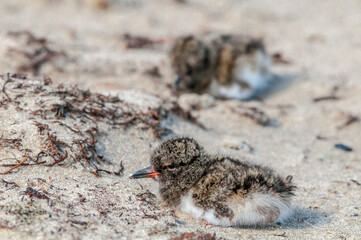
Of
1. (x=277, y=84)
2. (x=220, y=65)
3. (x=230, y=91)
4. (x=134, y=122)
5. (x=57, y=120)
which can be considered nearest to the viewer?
(x=57, y=120)

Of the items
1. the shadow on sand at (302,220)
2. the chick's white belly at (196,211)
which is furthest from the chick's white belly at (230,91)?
the chick's white belly at (196,211)

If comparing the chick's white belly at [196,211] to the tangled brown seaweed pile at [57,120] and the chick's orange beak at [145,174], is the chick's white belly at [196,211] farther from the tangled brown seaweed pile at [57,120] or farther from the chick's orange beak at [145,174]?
the tangled brown seaweed pile at [57,120]

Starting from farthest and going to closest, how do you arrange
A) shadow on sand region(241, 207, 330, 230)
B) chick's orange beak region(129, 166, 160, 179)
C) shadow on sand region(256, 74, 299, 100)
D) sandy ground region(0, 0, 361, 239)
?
shadow on sand region(256, 74, 299, 100) < chick's orange beak region(129, 166, 160, 179) < shadow on sand region(241, 207, 330, 230) < sandy ground region(0, 0, 361, 239)

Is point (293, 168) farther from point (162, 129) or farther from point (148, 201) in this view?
point (148, 201)

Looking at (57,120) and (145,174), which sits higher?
(57,120)

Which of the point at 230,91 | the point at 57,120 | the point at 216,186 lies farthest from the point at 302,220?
the point at 230,91

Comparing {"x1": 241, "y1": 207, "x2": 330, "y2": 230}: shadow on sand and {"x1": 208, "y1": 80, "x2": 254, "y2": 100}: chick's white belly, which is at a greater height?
{"x1": 241, "y1": 207, "x2": 330, "y2": 230}: shadow on sand

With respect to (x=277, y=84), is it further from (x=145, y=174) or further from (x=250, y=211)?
Answer: (x=250, y=211)

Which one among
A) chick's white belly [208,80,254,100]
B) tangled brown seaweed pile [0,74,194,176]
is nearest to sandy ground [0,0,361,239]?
tangled brown seaweed pile [0,74,194,176]

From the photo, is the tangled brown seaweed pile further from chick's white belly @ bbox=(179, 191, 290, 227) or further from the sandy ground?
chick's white belly @ bbox=(179, 191, 290, 227)
